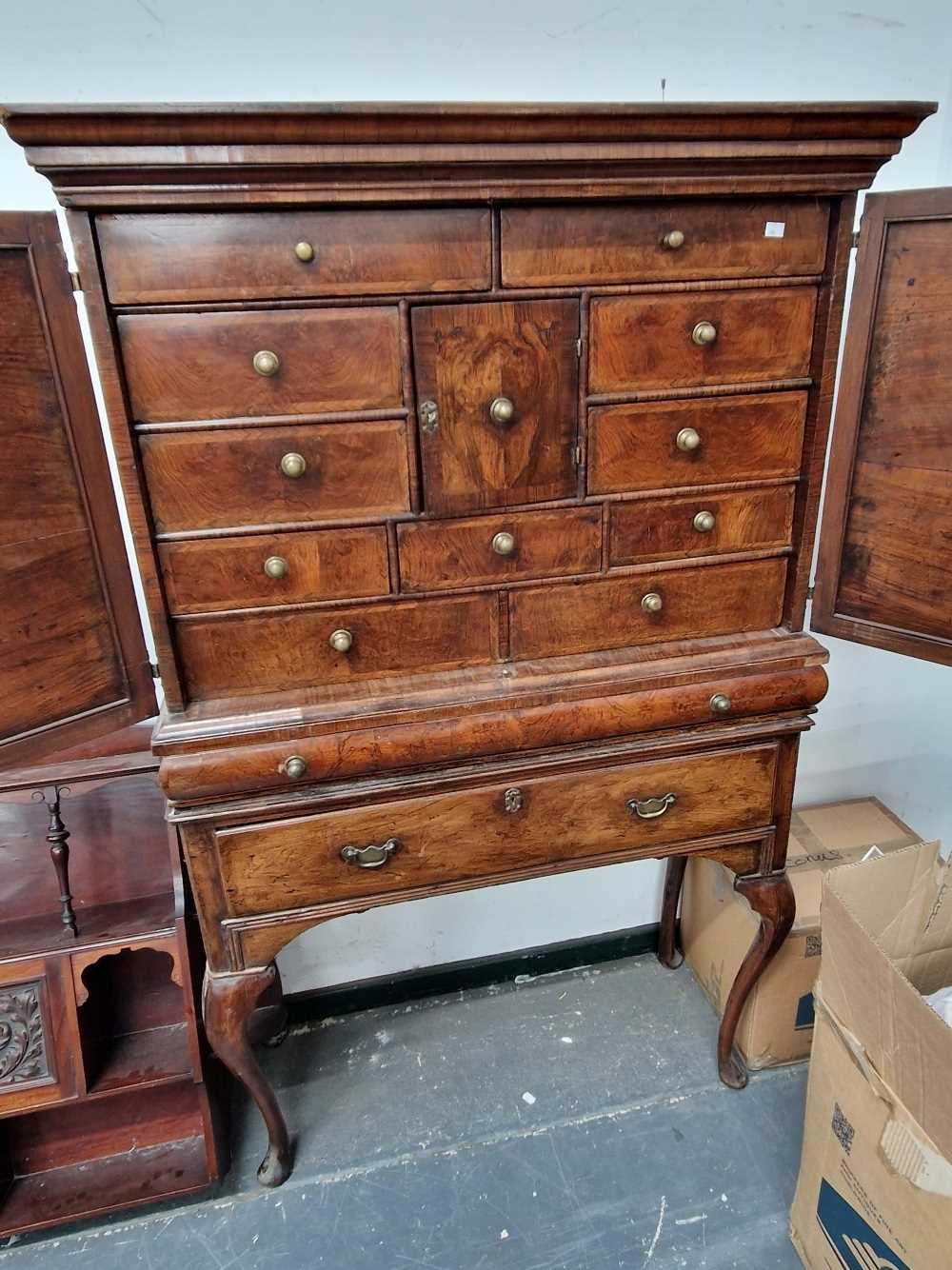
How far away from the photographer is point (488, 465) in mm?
1363

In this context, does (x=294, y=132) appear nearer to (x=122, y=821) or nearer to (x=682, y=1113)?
(x=122, y=821)

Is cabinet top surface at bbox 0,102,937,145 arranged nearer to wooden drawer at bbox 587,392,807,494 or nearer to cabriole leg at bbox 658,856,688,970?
wooden drawer at bbox 587,392,807,494

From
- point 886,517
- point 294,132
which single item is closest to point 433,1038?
point 886,517

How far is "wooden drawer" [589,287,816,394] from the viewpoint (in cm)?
134

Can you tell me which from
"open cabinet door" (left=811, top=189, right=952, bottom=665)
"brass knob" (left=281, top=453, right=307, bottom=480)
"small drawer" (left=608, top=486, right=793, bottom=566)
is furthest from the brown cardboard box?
"brass knob" (left=281, top=453, right=307, bottom=480)

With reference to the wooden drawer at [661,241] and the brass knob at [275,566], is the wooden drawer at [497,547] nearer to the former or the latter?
the brass knob at [275,566]

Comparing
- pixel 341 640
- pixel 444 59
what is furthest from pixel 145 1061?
pixel 444 59

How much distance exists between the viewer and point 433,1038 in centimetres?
218

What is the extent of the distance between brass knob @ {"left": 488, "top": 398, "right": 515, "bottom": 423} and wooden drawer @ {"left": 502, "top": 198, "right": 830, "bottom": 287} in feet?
0.57

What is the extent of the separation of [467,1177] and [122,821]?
1.08m

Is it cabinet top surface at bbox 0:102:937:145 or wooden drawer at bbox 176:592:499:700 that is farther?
wooden drawer at bbox 176:592:499:700

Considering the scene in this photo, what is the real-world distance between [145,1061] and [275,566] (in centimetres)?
116

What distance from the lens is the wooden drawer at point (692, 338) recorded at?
1.34 m

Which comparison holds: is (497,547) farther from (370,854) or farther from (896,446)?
(896,446)
